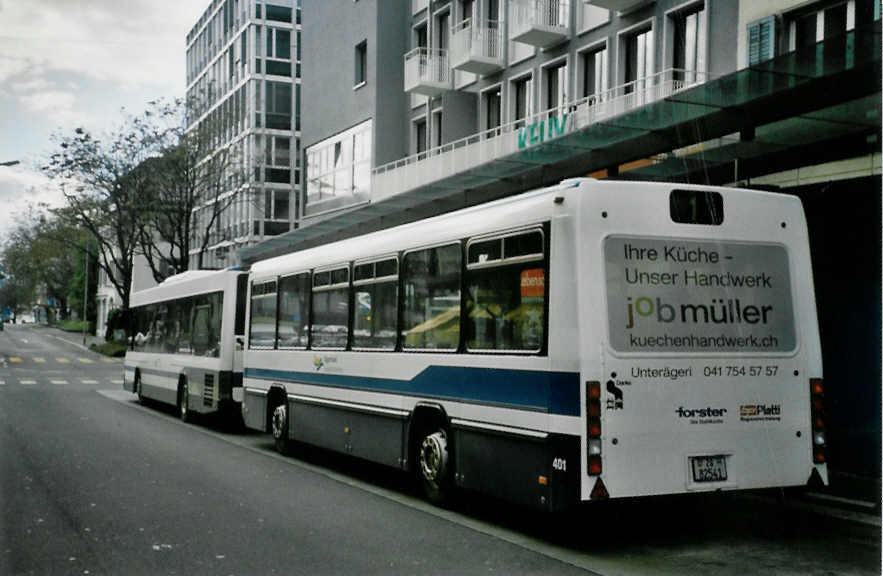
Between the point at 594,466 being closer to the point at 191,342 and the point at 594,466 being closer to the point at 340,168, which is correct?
the point at 191,342

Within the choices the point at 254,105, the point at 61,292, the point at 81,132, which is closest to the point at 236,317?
the point at 81,132

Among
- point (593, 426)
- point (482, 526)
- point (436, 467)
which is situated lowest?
point (482, 526)

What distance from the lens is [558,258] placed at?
8336 millimetres

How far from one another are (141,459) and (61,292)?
11785 centimetres

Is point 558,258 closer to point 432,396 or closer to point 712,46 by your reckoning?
point 432,396

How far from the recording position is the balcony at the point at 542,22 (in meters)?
24.8

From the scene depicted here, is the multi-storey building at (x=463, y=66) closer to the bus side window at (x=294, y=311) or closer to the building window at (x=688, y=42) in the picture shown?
the building window at (x=688, y=42)

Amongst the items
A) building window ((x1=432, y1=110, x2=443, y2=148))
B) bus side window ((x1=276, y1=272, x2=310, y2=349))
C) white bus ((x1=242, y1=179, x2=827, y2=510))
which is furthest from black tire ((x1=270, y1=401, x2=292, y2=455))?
building window ((x1=432, y1=110, x2=443, y2=148))

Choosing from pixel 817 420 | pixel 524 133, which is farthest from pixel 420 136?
pixel 817 420

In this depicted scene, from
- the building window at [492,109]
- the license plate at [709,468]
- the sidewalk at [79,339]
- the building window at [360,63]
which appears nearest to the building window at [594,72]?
the building window at [492,109]

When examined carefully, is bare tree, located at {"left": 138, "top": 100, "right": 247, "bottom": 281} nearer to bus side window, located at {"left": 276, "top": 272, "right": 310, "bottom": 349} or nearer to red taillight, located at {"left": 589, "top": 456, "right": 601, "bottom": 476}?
bus side window, located at {"left": 276, "top": 272, "right": 310, "bottom": 349}

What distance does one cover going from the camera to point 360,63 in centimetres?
3525

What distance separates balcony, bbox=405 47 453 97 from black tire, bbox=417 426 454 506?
69.0 ft

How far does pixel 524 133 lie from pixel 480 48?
4171 mm
